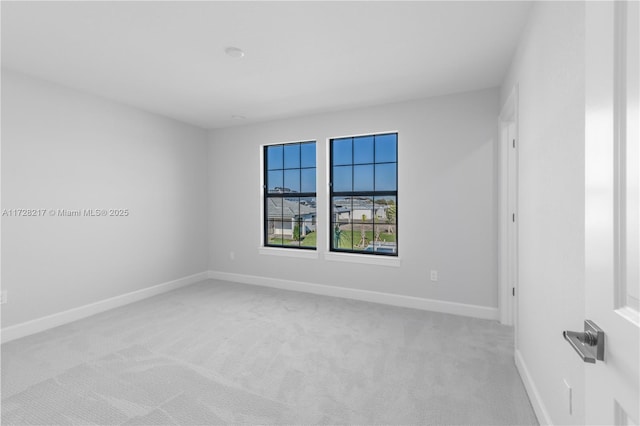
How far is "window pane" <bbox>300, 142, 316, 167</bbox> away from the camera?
4.42 m

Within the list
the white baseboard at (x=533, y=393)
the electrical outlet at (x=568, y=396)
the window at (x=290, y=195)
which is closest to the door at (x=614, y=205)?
the electrical outlet at (x=568, y=396)

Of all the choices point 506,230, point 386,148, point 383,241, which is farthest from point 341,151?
point 506,230

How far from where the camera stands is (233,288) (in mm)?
4465

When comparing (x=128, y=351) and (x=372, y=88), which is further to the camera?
(x=372, y=88)

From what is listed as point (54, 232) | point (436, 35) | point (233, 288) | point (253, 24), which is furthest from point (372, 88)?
point (54, 232)

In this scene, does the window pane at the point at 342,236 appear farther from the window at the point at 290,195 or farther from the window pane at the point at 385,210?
the window pane at the point at 385,210

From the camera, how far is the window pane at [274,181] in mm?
4668

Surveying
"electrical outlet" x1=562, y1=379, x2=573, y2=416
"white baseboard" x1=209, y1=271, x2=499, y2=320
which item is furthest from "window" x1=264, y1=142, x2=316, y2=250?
"electrical outlet" x1=562, y1=379, x2=573, y2=416

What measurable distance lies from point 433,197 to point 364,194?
882 mm

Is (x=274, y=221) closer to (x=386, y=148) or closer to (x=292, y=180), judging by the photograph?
(x=292, y=180)

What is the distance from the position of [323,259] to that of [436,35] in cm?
287

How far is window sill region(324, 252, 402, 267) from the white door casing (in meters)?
3.03

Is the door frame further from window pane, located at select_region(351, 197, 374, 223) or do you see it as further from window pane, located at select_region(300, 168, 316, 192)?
window pane, located at select_region(300, 168, 316, 192)

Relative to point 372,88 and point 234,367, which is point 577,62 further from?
point 234,367
